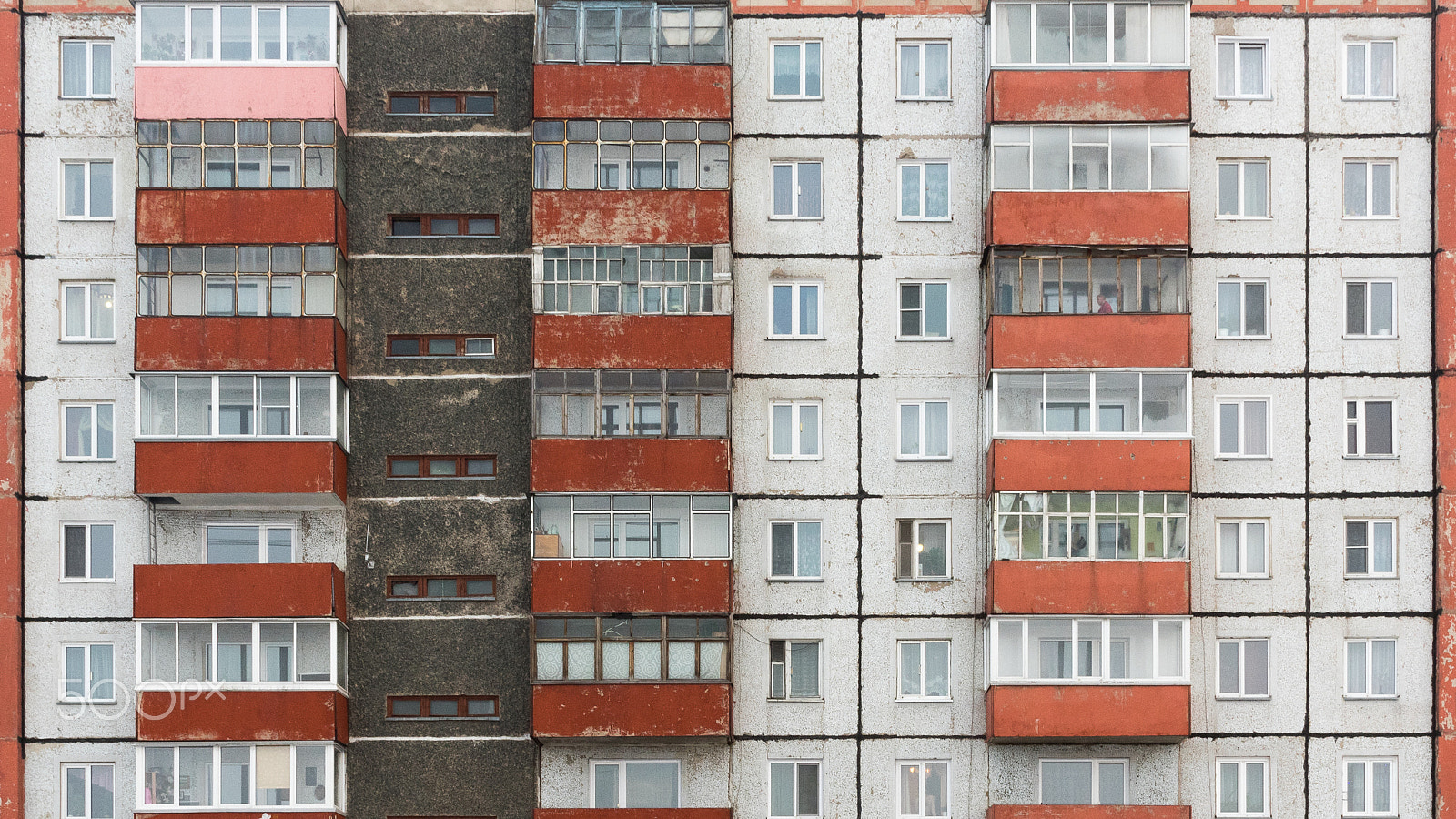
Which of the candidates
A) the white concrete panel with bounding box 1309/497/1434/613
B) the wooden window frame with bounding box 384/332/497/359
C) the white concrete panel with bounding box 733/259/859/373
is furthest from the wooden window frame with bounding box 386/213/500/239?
the white concrete panel with bounding box 1309/497/1434/613

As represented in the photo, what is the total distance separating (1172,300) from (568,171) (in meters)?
12.7

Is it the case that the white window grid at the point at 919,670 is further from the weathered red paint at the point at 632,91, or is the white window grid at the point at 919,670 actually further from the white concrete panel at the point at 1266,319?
the weathered red paint at the point at 632,91

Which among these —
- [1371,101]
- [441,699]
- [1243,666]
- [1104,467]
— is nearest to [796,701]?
[441,699]

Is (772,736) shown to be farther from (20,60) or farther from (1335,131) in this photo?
(20,60)

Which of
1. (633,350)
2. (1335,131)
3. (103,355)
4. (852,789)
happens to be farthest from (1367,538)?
(103,355)

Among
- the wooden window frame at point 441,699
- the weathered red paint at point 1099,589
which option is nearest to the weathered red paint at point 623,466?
the wooden window frame at point 441,699

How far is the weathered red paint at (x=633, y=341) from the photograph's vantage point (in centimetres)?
3036

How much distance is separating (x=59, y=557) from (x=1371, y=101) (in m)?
29.4

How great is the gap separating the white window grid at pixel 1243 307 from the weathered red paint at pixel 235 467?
61.8ft

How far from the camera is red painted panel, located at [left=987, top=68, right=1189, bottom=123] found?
30500 millimetres

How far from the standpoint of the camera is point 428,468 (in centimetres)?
3127

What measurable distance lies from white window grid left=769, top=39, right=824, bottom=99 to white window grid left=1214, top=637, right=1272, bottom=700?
14583 mm

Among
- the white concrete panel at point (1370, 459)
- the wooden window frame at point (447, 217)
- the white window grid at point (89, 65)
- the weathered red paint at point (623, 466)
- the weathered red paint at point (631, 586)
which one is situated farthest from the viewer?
the white window grid at point (89, 65)

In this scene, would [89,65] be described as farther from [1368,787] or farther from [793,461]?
[1368,787]
